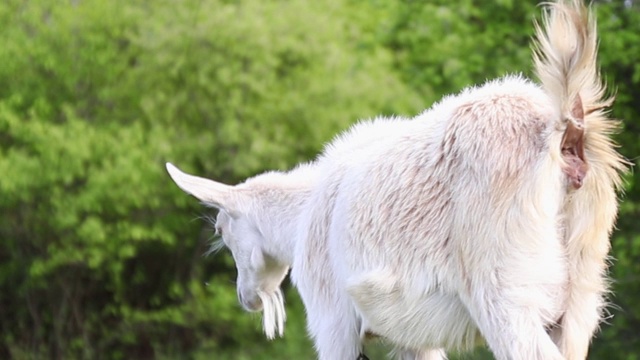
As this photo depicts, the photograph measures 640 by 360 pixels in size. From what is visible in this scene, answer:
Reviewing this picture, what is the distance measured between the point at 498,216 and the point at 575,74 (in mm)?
537

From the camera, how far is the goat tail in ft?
13.0

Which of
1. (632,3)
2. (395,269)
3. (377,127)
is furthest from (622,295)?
(395,269)

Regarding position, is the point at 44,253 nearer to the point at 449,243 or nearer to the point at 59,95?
the point at 59,95

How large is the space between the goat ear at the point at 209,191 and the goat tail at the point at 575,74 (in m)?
2.27

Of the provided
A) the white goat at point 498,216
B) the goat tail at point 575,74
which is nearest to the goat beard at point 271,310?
the white goat at point 498,216

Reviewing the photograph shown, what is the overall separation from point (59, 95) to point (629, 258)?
20.9 ft

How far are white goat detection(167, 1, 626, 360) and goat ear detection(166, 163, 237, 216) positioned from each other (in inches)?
51.3

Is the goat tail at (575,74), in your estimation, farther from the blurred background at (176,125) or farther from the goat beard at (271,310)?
the blurred background at (176,125)

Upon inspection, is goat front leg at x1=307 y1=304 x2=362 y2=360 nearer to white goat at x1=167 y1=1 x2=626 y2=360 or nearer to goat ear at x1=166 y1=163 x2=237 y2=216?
white goat at x1=167 y1=1 x2=626 y2=360

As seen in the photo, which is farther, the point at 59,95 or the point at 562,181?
the point at 59,95

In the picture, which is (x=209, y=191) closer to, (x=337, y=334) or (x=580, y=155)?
(x=337, y=334)

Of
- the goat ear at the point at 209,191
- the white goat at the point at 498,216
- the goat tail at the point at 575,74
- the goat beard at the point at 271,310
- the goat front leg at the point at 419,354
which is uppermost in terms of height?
the goat tail at the point at 575,74

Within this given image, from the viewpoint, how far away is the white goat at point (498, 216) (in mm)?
4008

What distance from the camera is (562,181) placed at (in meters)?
4.04
